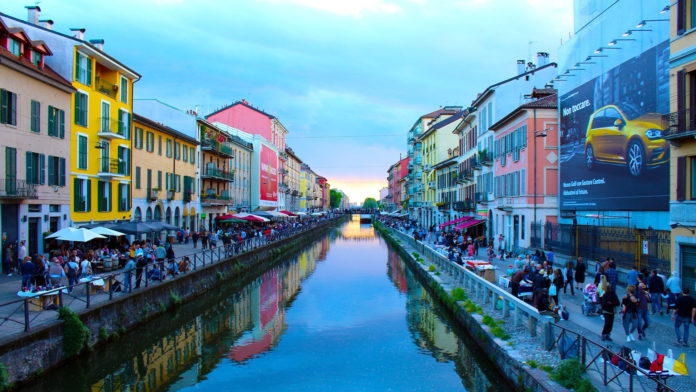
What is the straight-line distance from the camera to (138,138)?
31688mm

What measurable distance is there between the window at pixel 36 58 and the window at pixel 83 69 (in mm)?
2283

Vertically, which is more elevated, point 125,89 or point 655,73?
point 125,89

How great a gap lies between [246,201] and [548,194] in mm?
38641

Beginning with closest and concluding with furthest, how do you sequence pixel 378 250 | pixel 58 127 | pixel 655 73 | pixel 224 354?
1. pixel 224 354
2. pixel 655 73
3. pixel 58 127
4. pixel 378 250

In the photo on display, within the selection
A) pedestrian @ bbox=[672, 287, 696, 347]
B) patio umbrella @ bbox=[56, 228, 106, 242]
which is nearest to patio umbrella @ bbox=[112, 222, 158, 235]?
patio umbrella @ bbox=[56, 228, 106, 242]

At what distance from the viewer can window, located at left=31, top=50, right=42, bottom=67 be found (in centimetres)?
2142

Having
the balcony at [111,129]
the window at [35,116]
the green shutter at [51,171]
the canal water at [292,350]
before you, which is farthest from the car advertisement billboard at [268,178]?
the window at [35,116]

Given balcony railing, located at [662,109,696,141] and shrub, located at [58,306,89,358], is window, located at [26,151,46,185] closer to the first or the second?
shrub, located at [58,306,89,358]

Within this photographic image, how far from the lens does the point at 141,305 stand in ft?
53.2

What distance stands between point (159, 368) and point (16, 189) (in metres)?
11.6

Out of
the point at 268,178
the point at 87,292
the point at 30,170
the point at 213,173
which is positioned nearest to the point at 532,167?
the point at 87,292

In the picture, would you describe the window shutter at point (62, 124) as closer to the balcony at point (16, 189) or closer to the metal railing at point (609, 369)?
the balcony at point (16, 189)

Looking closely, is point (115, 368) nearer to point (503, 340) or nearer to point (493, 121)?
point (503, 340)

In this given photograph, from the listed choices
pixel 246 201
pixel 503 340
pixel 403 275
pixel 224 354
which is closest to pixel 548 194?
pixel 403 275
